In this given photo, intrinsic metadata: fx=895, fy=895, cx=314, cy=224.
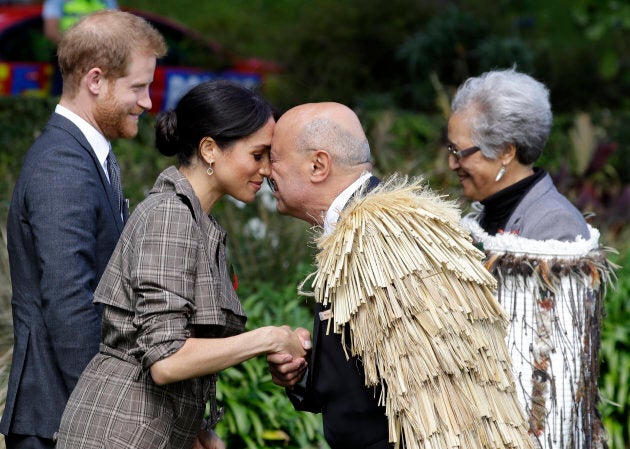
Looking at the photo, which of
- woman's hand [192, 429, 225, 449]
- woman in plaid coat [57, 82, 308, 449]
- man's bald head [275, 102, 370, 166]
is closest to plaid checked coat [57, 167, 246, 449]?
→ woman in plaid coat [57, 82, 308, 449]

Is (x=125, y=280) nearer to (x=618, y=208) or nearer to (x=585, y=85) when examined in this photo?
(x=618, y=208)

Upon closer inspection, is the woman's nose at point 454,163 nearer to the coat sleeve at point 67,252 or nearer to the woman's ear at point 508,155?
the woman's ear at point 508,155

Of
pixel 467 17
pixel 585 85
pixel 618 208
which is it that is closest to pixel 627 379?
pixel 618 208

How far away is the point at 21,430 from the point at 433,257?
148 cm

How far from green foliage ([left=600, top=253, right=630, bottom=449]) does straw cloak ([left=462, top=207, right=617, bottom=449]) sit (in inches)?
62.5

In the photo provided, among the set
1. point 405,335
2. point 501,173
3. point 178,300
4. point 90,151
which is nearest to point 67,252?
point 90,151

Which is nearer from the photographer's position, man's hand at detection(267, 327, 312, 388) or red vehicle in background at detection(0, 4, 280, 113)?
man's hand at detection(267, 327, 312, 388)

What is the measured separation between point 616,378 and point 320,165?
3.01 metres

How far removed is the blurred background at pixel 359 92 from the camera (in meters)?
4.98

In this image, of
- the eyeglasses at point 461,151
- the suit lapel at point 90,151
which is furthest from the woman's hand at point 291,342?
the eyeglasses at point 461,151

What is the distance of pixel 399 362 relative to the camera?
2502mm

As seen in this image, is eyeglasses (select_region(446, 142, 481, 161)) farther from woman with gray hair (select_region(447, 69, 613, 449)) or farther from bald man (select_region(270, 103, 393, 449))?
bald man (select_region(270, 103, 393, 449))

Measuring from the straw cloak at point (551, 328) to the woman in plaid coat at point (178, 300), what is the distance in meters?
1.01

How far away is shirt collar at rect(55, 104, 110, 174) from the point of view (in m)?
3.03
